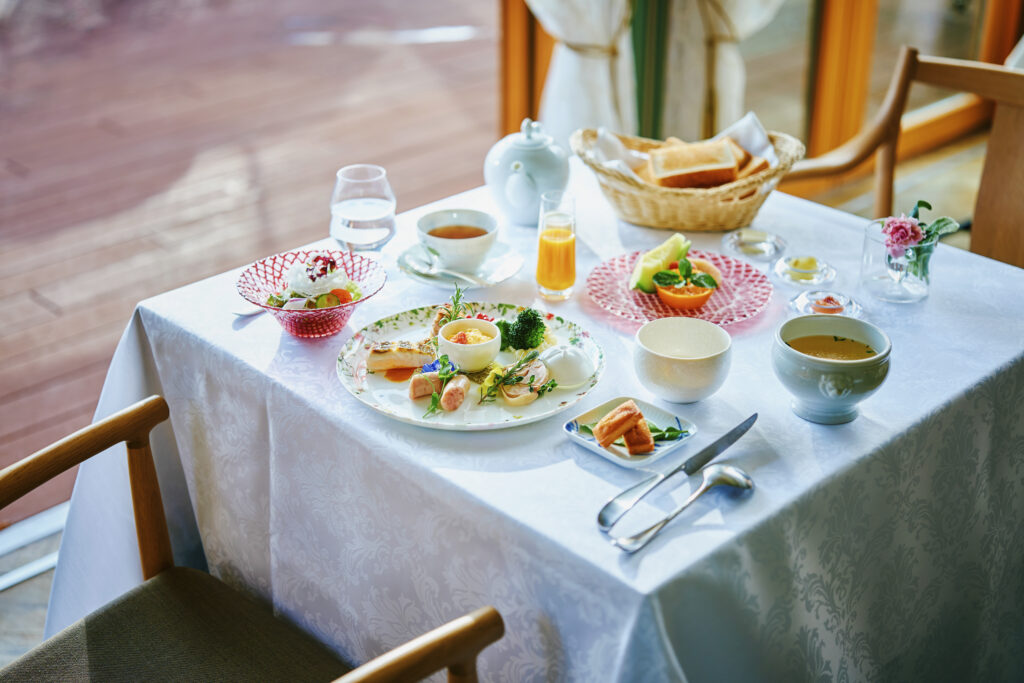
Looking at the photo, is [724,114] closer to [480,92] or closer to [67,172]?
[480,92]

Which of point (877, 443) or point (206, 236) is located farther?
point (206, 236)

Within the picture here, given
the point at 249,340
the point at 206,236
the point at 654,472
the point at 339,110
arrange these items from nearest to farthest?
the point at 654,472 < the point at 249,340 < the point at 206,236 < the point at 339,110

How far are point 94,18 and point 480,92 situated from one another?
257cm

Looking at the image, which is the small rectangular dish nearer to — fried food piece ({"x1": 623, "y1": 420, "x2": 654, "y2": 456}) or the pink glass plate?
fried food piece ({"x1": 623, "y1": 420, "x2": 654, "y2": 456})

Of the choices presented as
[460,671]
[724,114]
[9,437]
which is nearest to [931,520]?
[460,671]

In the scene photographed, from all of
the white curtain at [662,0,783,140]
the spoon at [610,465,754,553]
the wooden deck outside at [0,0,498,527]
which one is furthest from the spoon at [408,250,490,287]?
the white curtain at [662,0,783,140]

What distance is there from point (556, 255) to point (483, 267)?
0.43 ft

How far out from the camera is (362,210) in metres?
1.43

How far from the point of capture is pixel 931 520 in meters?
1.11

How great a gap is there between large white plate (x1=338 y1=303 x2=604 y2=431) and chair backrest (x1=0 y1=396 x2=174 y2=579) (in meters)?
0.25

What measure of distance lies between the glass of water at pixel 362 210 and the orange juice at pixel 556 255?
Answer: 0.78 ft

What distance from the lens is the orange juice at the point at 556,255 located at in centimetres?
133

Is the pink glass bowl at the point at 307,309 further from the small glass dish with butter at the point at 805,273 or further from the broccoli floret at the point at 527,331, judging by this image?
the small glass dish with butter at the point at 805,273

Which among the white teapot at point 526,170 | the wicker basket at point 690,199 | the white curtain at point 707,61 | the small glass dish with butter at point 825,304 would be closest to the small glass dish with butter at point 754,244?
the wicker basket at point 690,199
